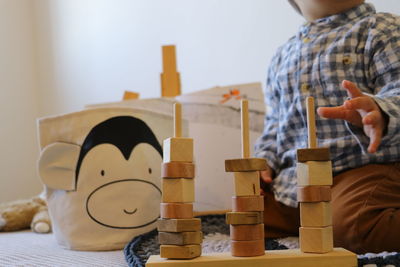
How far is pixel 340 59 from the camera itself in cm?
82

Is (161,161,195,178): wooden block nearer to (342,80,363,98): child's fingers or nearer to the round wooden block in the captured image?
the round wooden block

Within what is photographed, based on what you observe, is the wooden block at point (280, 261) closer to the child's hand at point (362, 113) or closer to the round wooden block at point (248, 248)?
the round wooden block at point (248, 248)

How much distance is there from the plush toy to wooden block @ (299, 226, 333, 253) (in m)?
0.68

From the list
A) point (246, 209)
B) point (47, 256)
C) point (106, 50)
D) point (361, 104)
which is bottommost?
point (47, 256)

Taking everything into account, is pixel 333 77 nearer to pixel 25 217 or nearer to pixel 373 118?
pixel 373 118

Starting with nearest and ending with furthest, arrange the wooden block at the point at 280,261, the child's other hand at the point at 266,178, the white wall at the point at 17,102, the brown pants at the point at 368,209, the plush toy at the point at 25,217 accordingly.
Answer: the wooden block at the point at 280,261 < the brown pants at the point at 368,209 < the child's other hand at the point at 266,178 < the plush toy at the point at 25,217 < the white wall at the point at 17,102

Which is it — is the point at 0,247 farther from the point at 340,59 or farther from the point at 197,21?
the point at 197,21

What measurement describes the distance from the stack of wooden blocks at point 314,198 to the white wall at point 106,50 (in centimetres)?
64

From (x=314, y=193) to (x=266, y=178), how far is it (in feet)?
1.28

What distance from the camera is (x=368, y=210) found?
0.69 meters

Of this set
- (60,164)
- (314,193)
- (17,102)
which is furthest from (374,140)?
(17,102)

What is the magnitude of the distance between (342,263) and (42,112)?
151 centimetres

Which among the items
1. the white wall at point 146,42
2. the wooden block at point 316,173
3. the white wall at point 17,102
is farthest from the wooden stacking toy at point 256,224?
the white wall at point 17,102

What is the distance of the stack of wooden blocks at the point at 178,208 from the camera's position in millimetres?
510
